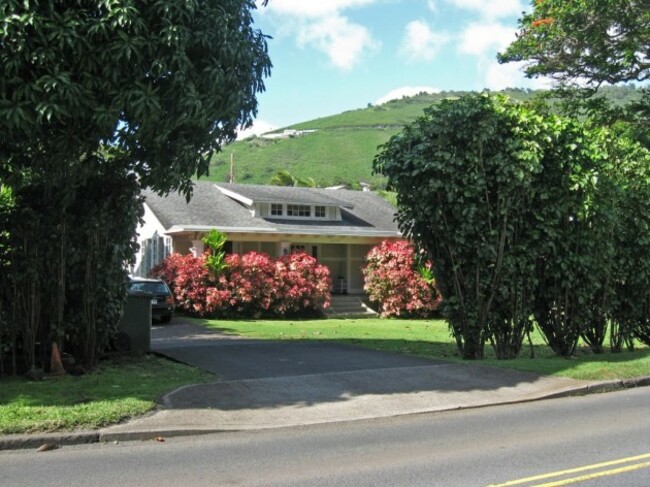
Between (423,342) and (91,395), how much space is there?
993cm

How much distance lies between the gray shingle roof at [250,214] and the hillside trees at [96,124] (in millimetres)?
15538

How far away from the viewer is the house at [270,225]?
28.4 m

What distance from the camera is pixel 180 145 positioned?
9117 mm

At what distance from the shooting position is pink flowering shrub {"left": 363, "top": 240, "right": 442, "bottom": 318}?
1080 inches

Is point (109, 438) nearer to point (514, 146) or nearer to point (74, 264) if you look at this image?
point (74, 264)

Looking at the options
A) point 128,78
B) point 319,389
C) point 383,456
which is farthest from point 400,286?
point 383,456

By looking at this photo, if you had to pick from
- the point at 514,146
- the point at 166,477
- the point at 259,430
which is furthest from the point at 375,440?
the point at 514,146

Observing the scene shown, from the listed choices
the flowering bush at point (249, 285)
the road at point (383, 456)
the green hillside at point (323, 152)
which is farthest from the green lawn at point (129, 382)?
the green hillside at point (323, 152)

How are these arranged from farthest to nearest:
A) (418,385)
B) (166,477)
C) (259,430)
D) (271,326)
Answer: (271,326)
(418,385)
(259,430)
(166,477)

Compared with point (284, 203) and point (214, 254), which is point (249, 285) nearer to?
point (214, 254)

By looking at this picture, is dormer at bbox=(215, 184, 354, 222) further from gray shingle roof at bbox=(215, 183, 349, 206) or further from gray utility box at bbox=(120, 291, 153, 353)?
gray utility box at bbox=(120, 291, 153, 353)

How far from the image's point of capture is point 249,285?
2502 centimetres

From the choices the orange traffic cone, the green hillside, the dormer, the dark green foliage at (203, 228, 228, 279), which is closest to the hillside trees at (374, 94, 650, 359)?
the orange traffic cone

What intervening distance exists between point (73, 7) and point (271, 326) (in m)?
15.3
